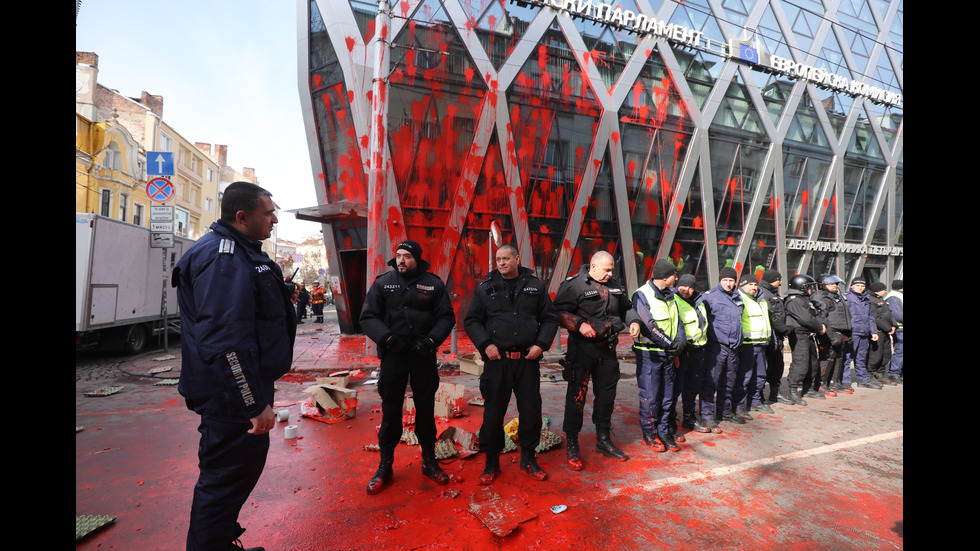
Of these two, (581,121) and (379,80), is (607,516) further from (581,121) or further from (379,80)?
(581,121)

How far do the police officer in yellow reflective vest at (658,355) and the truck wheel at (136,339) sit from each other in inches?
445

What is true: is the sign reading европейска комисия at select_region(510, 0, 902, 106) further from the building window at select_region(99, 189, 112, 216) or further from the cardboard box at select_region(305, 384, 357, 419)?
the building window at select_region(99, 189, 112, 216)

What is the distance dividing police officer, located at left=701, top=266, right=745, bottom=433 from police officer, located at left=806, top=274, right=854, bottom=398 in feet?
9.96

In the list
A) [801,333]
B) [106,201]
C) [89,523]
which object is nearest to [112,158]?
[106,201]

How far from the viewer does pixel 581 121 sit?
44.9ft

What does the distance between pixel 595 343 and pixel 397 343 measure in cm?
198

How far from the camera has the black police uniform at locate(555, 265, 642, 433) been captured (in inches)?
166

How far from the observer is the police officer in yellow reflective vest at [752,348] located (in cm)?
574

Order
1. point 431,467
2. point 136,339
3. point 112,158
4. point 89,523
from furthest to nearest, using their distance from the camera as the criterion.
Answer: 1. point 112,158
2. point 136,339
3. point 431,467
4. point 89,523

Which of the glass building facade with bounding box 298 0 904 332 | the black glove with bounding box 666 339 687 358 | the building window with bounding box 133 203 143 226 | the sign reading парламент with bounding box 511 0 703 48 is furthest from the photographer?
the building window with bounding box 133 203 143 226

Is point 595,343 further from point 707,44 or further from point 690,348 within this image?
point 707,44

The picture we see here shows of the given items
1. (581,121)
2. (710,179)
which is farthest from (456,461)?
(710,179)

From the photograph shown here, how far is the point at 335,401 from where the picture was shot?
5.50 meters

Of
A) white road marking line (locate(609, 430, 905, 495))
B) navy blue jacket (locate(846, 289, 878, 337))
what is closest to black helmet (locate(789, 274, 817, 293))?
navy blue jacket (locate(846, 289, 878, 337))
